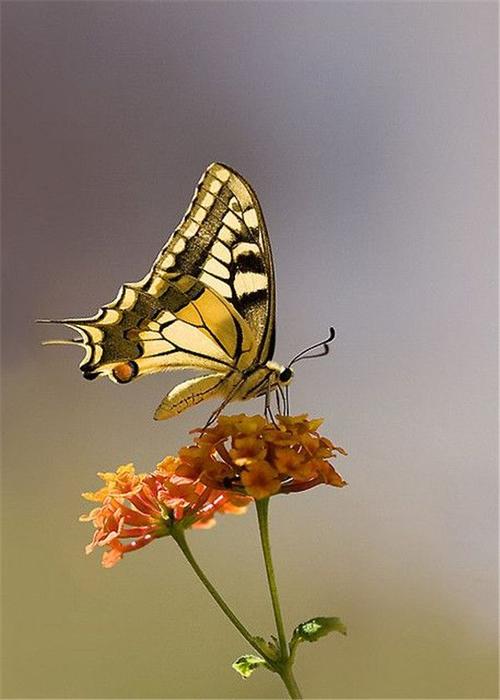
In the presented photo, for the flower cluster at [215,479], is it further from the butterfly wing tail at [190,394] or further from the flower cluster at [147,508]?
the butterfly wing tail at [190,394]

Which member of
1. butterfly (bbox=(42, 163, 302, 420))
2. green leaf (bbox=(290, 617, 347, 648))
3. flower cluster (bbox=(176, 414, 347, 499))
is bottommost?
green leaf (bbox=(290, 617, 347, 648))

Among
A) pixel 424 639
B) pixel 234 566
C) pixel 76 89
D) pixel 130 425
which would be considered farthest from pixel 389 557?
pixel 76 89

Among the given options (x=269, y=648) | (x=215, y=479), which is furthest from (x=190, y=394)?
(x=269, y=648)

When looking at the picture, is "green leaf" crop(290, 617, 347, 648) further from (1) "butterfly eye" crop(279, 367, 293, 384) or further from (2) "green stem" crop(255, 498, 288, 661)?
(1) "butterfly eye" crop(279, 367, 293, 384)

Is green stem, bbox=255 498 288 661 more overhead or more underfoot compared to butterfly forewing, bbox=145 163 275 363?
more underfoot

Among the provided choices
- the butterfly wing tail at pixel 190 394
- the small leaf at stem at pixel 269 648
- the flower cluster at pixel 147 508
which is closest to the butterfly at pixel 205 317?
the butterfly wing tail at pixel 190 394

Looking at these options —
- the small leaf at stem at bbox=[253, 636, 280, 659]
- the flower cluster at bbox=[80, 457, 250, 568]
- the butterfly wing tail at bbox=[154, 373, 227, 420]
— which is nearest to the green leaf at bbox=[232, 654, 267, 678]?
the small leaf at stem at bbox=[253, 636, 280, 659]
